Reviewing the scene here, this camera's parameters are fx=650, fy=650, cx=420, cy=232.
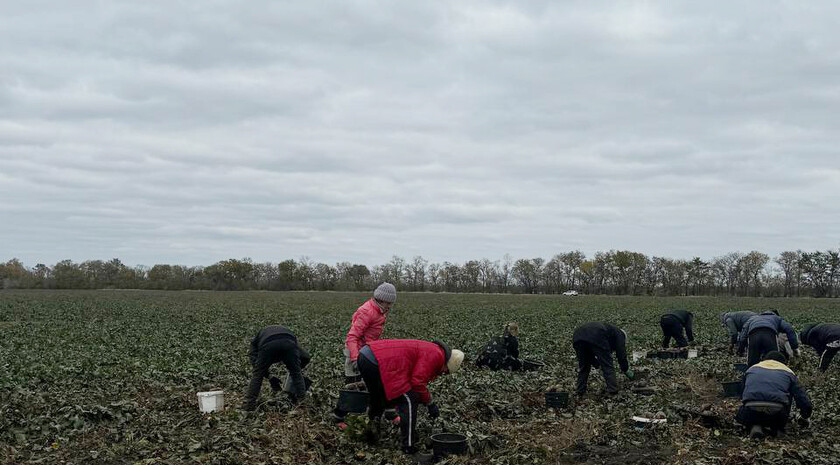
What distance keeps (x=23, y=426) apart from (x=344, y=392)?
4.53 m

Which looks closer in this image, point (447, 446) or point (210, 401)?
point (447, 446)

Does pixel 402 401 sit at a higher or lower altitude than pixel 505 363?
higher

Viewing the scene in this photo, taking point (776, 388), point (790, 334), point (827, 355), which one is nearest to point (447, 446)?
point (776, 388)

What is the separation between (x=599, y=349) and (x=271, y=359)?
18.7ft

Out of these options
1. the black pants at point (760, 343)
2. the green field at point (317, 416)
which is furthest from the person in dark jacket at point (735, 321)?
the black pants at point (760, 343)

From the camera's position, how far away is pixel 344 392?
364 inches

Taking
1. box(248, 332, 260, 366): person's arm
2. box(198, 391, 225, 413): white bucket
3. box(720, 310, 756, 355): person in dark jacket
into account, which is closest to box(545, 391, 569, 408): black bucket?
box(248, 332, 260, 366): person's arm

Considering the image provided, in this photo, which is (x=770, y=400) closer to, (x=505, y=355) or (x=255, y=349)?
(x=505, y=355)

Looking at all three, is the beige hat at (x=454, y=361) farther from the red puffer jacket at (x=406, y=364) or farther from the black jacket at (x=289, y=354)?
the black jacket at (x=289, y=354)

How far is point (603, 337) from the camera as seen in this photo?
1161 centimetres

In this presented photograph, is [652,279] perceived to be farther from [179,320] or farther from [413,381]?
[413,381]

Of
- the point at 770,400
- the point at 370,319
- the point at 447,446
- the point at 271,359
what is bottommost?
the point at 447,446

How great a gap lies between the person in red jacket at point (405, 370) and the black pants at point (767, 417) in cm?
418

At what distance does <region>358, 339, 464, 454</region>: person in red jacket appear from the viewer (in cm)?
817
